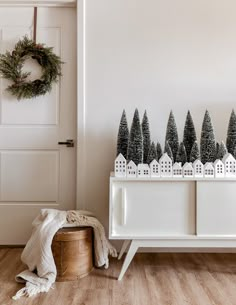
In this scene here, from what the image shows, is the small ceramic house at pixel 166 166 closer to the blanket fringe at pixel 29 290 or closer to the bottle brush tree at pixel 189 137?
the bottle brush tree at pixel 189 137

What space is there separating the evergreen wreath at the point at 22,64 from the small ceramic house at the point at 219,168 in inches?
55.9

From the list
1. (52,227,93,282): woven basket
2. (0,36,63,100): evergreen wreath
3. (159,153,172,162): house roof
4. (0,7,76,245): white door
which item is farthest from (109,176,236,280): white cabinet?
(0,36,63,100): evergreen wreath

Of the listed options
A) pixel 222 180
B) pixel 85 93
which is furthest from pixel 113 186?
pixel 85 93

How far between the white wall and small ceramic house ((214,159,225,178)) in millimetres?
501

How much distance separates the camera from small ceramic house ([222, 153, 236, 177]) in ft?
5.98

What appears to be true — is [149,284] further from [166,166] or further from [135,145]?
[135,145]

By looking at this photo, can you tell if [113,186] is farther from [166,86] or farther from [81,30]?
[81,30]

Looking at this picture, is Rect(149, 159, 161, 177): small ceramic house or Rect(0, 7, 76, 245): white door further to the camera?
Rect(0, 7, 76, 245): white door

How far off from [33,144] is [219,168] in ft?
4.75

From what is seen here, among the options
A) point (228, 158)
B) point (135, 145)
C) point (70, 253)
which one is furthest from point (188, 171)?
point (70, 253)

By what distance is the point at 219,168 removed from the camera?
181 cm

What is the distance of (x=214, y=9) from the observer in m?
2.26

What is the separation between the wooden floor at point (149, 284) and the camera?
157 centimetres

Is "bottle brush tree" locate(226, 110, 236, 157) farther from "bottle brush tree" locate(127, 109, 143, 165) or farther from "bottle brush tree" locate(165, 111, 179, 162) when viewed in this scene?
"bottle brush tree" locate(127, 109, 143, 165)
